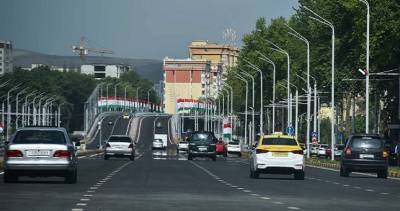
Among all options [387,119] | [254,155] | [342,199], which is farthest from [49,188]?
[387,119]

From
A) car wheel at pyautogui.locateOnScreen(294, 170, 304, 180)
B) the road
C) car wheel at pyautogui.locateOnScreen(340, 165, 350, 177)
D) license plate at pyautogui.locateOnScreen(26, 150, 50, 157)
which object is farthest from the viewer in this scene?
car wheel at pyautogui.locateOnScreen(340, 165, 350, 177)

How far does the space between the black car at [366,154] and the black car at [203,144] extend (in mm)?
33052

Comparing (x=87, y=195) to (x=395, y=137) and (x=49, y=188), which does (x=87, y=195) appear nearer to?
(x=49, y=188)

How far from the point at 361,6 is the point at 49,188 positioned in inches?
2056

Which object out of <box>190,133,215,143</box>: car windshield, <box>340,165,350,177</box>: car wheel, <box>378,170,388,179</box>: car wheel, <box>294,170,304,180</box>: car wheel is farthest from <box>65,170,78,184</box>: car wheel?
<box>190,133,215,143</box>: car windshield

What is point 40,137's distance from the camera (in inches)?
1436

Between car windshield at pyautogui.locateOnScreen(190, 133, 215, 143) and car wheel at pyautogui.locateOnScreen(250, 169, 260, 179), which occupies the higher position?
car windshield at pyautogui.locateOnScreen(190, 133, 215, 143)

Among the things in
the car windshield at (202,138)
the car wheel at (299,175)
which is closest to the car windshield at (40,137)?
the car wheel at (299,175)

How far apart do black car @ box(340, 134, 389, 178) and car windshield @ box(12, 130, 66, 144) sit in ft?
60.6

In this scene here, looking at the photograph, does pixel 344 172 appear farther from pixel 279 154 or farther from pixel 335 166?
pixel 335 166

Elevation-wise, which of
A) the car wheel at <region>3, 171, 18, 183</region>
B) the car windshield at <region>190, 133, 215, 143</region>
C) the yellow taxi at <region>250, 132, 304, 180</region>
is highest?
the car windshield at <region>190, 133, 215, 143</region>

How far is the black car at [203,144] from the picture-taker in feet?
279

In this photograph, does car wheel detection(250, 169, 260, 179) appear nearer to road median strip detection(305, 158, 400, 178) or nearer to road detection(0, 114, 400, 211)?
road detection(0, 114, 400, 211)

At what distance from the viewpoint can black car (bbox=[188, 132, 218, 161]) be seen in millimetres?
85125
